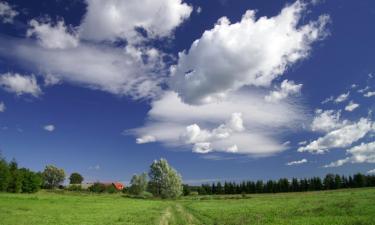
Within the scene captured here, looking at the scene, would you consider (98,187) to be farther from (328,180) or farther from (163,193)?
(328,180)

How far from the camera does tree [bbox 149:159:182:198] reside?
433ft

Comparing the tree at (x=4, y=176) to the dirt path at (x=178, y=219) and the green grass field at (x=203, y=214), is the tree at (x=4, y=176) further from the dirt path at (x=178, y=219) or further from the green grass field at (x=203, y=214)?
the dirt path at (x=178, y=219)

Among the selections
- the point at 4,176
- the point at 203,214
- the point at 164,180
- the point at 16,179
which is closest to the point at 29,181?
the point at 16,179

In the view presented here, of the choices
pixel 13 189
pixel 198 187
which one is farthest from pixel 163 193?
pixel 198 187

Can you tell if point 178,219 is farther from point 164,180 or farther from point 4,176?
point 164,180

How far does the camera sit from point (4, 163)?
334 feet

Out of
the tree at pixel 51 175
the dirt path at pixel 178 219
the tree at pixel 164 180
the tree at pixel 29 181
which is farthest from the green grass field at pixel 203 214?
the tree at pixel 51 175

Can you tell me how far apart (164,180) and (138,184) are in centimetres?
2669

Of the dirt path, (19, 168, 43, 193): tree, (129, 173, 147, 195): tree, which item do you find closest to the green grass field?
the dirt path

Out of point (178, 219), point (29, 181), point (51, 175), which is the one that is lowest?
point (178, 219)

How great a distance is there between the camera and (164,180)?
134 meters

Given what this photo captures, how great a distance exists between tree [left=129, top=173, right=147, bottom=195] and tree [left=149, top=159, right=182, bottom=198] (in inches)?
707

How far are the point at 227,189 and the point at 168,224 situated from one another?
155 m

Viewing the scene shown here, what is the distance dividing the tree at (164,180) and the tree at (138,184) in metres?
18.0
